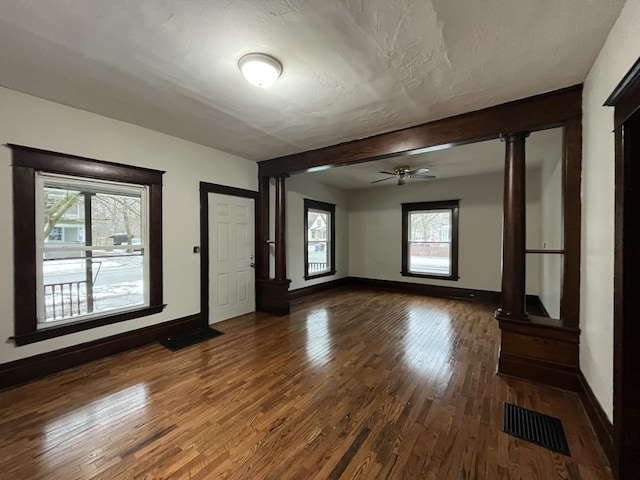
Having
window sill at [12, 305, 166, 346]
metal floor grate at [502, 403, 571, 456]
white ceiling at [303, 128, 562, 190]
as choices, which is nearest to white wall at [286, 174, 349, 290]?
white ceiling at [303, 128, 562, 190]

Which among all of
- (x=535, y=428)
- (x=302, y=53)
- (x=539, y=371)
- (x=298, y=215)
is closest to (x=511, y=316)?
(x=539, y=371)

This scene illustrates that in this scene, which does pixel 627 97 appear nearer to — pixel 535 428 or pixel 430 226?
pixel 535 428

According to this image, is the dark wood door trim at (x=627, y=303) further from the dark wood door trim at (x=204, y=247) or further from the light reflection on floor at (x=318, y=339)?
the dark wood door trim at (x=204, y=247)

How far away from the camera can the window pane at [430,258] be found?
608 cm

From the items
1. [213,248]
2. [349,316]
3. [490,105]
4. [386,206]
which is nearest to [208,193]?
[213,248]

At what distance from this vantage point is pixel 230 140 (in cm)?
365

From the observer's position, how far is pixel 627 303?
1468 mm

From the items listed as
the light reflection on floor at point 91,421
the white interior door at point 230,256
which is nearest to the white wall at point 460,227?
the white interior door at point 230,256

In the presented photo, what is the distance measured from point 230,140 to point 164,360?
283cm

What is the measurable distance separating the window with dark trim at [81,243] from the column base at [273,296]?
1676 millimetres

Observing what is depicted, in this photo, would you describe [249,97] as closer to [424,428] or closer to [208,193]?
[208,193]

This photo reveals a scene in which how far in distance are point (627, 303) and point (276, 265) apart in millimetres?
4002

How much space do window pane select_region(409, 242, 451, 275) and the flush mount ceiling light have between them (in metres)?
5.33

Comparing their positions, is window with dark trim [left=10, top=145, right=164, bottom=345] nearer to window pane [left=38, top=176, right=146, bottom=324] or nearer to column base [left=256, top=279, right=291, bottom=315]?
window pane [left=38, top=176, right=146, bottom=324]
